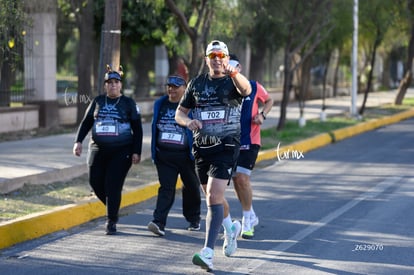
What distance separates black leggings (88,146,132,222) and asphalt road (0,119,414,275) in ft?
1.21

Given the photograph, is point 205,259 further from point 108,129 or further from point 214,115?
point 108,129

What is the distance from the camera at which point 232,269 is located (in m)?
7.25

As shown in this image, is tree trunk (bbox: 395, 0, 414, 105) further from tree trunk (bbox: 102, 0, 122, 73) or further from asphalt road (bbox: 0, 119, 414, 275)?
tree trunk (bbox: 102, 0, 122, 73)

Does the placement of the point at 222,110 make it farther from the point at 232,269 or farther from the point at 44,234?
the point at 44,234

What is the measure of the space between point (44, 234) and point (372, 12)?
17020 mm

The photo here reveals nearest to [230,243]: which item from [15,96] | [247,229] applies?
[247,229]

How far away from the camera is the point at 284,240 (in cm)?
844

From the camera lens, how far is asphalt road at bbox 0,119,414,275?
736cm

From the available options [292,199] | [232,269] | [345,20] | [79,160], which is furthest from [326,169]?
[345,20]

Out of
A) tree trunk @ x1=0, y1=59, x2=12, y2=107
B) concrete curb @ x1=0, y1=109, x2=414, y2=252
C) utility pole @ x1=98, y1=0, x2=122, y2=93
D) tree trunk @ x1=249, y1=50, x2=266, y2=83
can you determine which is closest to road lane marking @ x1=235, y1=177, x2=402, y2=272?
concrete curb @ x1=0, y1=109, x2=414, y2=252

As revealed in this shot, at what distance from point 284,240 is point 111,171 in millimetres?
2043

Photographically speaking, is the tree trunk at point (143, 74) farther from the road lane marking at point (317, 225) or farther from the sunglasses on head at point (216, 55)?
the sunglasses on head at point (216, 55)

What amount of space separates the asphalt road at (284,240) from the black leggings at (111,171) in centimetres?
37

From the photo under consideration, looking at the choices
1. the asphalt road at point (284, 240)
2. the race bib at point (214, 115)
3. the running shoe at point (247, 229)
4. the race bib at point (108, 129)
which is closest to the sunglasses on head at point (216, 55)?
the race bib at point (214, 115)
